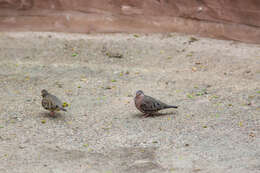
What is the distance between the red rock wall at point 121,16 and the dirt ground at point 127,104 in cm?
38

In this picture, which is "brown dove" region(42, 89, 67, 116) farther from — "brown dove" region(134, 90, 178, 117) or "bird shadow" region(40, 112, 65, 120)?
"brown dove" region(134, 90, 178, 117)

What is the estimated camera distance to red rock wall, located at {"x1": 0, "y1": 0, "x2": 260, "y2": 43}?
12.0 meters

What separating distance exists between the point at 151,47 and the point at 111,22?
1610 millimetres

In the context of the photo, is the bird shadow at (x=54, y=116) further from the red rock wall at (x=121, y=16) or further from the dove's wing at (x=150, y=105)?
the red rock wall at (x=121, y=16)

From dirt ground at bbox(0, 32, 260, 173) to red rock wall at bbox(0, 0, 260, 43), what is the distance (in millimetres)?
383

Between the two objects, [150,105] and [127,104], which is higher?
[150,105]

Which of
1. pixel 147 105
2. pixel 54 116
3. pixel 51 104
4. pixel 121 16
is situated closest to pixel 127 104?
pixel 147 105

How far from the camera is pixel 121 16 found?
41.1ft

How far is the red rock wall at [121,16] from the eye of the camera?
1205cm

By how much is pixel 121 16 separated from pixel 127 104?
184 inches

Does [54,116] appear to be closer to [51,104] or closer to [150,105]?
[51,104]

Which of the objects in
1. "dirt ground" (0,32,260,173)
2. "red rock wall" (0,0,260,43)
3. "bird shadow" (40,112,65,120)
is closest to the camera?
"dirt ground" (0,32,260,173)

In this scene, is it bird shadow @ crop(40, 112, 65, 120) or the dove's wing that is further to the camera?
bird shadow @ crop(40, 112, 65, 120)

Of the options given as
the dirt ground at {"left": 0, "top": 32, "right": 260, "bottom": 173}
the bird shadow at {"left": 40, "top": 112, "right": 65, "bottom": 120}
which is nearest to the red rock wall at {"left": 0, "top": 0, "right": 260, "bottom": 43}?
the dirt ground at {"left": 0, "top": 32, "right": 260, "bottom": 173}
